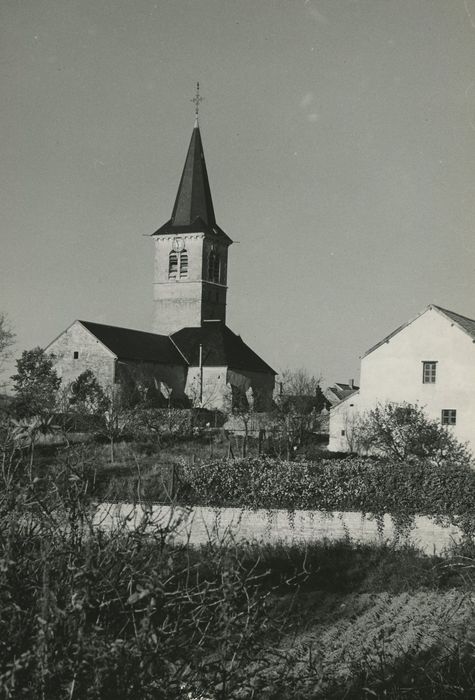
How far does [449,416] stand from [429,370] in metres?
1.85

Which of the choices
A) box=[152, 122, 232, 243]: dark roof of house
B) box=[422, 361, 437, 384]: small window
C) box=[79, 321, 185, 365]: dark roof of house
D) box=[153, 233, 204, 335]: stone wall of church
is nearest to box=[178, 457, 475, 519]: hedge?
box=[422, 361, 437, 384]: small window

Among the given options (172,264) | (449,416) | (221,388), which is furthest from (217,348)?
(449,416)

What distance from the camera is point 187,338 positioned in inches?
2437

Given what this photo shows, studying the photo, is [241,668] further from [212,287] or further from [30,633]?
[212,287]

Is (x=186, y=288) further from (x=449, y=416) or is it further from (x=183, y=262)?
(x=449, y=416)

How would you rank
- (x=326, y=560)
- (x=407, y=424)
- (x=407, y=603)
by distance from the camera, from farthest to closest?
1. (x=407, y=424)
2. (x=326, y=560)
3. (x=407, y=603)

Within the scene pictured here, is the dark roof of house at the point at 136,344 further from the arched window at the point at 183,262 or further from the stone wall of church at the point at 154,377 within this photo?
the arched window at the point at 183,262

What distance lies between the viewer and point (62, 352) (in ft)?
178

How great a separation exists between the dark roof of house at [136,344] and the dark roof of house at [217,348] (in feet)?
3.30

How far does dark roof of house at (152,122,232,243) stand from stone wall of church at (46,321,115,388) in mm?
14430

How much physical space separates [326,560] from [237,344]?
1720 inches

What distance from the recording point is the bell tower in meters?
64.3

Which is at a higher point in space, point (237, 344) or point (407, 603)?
point (237, 344)

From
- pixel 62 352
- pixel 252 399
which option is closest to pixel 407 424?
pixel 252 399
